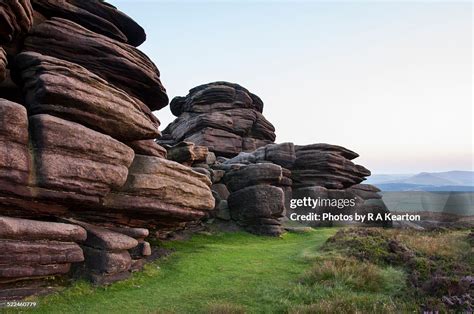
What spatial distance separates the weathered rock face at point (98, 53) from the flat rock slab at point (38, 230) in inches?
314

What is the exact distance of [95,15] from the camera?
60.6ft

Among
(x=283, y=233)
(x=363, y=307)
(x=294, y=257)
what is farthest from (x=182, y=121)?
(x=363, y=307)

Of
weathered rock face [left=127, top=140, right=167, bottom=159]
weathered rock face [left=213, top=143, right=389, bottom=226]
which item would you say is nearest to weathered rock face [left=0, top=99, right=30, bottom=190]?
weathered rock face [left=127, top=140, right=167, bottom=159]

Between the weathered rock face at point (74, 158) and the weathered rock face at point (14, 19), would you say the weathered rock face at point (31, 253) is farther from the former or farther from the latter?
the weathered rock face at point (14, 19)

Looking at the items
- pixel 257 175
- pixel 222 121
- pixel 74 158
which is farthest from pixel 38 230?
pixel 222 121

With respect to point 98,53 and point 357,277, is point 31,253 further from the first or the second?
point 357,277

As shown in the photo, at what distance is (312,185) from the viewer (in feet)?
140

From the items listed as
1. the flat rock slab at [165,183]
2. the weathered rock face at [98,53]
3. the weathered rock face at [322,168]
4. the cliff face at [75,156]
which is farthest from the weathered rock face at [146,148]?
the weathered rock face at [322,168]

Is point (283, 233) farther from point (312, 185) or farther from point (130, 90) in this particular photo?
point (130, 90)

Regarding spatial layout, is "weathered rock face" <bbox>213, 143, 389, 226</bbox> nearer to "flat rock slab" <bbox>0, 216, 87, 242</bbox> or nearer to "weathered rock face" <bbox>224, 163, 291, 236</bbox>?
"weathered rock face" <bbox>224, 163, 291, 236</bbox>

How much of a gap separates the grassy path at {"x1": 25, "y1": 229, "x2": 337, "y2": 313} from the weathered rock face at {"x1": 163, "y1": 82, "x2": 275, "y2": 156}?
30.3m

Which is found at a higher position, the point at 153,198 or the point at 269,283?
the point at 153,198

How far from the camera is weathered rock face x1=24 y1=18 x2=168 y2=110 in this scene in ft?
53.7

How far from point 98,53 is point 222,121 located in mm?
34570
